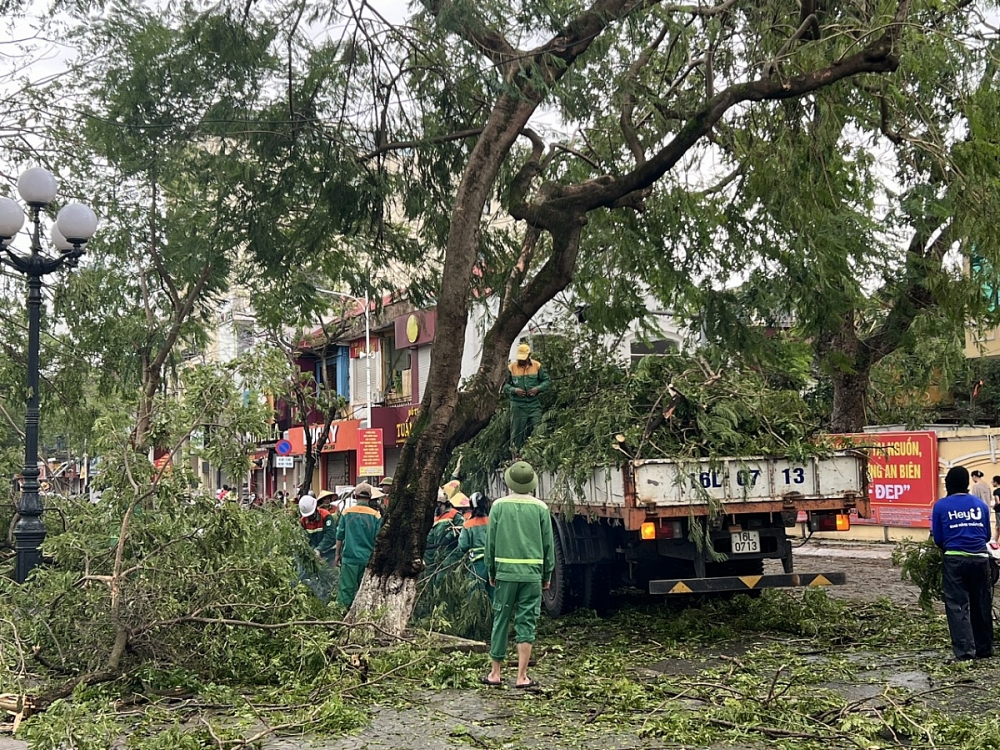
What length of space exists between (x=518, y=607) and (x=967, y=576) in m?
3.73

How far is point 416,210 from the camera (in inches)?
514

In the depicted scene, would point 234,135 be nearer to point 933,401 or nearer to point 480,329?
point 480,329

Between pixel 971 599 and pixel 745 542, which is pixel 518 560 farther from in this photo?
pixel 971 599

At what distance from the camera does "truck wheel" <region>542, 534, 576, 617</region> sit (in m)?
11.9

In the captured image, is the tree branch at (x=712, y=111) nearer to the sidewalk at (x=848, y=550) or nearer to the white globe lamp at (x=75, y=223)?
the white globe lamp at (x=75, y=223)

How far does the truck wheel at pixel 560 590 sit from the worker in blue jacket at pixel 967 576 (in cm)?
387

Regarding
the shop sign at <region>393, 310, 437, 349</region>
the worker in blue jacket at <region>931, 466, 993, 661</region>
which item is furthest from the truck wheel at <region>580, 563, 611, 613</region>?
the shop sign at <region>393, 310, 437, 349</region>

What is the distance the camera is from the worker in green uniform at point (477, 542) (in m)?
11.0

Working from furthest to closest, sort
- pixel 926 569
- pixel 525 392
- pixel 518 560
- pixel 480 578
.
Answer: pixel 525 392 → pixel 480 578 → pixel 926 569 → pixel 518 560

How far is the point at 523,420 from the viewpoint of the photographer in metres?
12.6

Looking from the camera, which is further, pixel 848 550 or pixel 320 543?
pixel 848 550

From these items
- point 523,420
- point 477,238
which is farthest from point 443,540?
point 477,238

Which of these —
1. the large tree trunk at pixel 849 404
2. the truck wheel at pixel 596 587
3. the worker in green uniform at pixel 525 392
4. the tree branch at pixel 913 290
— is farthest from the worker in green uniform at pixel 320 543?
the large tree trunk at pixel 849 404

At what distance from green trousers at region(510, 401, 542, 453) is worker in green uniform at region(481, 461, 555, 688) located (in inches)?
148
